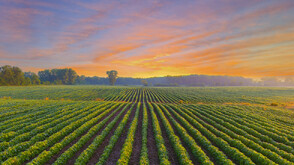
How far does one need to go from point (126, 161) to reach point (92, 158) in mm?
3104

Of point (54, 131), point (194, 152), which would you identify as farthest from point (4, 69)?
point (194, 152)

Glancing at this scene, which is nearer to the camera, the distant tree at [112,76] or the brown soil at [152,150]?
the brown soil at [152,150]

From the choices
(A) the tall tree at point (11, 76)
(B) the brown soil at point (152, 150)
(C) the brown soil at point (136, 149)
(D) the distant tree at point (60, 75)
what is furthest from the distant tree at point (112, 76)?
(B) the brown soil at point (152, 150)

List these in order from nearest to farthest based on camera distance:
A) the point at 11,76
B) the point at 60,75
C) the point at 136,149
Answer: the point at 136,149, the point at 11,76, the point at 60,75

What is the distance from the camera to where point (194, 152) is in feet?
35.5

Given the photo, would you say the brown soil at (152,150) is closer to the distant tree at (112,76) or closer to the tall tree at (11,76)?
the tall tree at (11,76)

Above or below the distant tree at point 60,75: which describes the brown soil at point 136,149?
below

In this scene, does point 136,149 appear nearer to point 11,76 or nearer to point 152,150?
point 152,150

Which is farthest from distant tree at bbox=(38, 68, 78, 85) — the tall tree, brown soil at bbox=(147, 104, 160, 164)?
brown soil at bbox=(147, 104, 160, 164)

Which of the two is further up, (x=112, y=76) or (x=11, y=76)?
(x=112, y=76)

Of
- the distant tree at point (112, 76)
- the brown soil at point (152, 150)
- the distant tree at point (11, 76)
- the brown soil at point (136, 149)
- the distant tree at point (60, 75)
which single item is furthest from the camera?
the distant tree at point (112, 76)

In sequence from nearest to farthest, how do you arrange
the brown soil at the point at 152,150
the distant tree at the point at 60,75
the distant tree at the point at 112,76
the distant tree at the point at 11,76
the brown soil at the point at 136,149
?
the brown soil at the point at 136,149, the brown soil at the point at 152,150, the distant tree at the point at 11,76, the distant tree at the point at 60,75, the distant tree at the point at 112,76

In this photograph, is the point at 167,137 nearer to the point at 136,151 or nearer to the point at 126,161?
the point at 136,151

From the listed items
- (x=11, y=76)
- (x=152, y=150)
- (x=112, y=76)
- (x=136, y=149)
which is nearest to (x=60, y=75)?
(x=11, y=76)
